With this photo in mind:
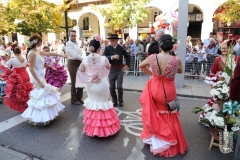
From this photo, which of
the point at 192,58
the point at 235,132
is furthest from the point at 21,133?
the point at 192,58

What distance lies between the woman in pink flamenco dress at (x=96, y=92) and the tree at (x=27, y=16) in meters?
9.86

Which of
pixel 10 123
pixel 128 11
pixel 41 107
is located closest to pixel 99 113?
pixel 41 107

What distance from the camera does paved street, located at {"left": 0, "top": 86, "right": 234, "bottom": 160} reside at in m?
3.23

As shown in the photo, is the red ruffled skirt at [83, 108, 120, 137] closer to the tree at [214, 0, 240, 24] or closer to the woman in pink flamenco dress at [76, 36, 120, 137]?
the woman in pink flamenco dress at [76, 36, 120, 137]

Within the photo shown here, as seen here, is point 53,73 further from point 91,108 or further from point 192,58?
point 192,58

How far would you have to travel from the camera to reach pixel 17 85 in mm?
4906

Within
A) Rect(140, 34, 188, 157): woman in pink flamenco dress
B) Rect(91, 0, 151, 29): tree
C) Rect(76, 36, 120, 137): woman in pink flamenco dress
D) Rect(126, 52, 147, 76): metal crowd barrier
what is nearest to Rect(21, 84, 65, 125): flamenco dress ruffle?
Rect(76, 36, 120, 137): woman in pink flamenco dress

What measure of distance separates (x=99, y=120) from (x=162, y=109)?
4.21 feet

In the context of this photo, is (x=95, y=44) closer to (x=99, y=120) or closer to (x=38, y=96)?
(x=99, y=120)

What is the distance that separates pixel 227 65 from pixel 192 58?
20.4 ft

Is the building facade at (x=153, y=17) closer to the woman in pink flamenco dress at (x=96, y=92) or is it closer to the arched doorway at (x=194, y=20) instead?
the arched doorway at (x=194, y=20)

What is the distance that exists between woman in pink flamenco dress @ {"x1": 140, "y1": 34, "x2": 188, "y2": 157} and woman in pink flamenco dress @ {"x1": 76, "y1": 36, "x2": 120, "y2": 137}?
2.90 feet

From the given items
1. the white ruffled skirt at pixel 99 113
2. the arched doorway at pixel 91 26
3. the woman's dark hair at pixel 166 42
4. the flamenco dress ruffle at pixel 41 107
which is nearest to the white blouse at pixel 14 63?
the flamenco dress ruffle at pixel 41 107

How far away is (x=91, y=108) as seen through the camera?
3.79m
